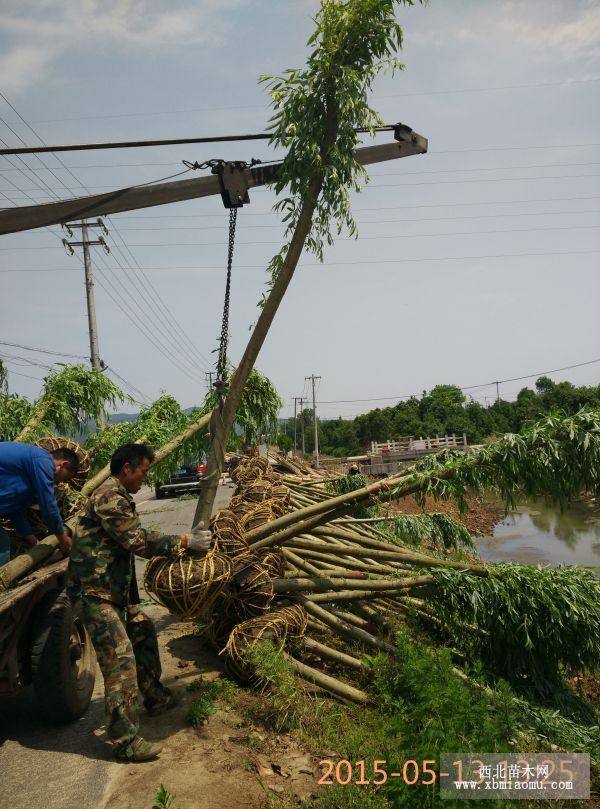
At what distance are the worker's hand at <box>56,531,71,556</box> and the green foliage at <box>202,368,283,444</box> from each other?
322cm

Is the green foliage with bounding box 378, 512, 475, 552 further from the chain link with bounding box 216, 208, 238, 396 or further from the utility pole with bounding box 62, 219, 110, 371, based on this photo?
the utility pole with bounding box 62, 219, 110, 371

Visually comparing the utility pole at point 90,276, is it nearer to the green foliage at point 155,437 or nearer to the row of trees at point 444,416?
the green foliage at point 155,437

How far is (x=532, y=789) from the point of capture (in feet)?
13.6

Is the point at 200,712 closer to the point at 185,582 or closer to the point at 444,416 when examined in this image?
the point at 185,582

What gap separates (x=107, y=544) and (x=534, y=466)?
3602 millimetres

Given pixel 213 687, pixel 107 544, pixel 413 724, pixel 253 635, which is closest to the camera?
pixel 413 724

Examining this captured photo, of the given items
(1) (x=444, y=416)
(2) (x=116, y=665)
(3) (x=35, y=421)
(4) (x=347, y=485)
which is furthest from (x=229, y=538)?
(1) (x=444, y=416)

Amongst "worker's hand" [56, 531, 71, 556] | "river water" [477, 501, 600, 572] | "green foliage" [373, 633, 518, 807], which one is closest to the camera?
"green foliage" [373, 633, 518, 807]

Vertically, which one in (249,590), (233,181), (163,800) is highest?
(233,181)

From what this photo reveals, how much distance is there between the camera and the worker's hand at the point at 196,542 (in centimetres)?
467

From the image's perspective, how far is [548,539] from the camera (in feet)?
81.3

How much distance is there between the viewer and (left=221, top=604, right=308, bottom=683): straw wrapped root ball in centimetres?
507

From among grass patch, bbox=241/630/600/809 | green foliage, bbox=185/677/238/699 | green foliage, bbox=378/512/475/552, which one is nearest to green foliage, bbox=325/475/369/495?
green foliage, bbox=378/512/475/552

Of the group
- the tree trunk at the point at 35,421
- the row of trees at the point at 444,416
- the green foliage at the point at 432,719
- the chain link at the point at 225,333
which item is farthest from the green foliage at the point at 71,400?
the row of trees at the point at 444,416
